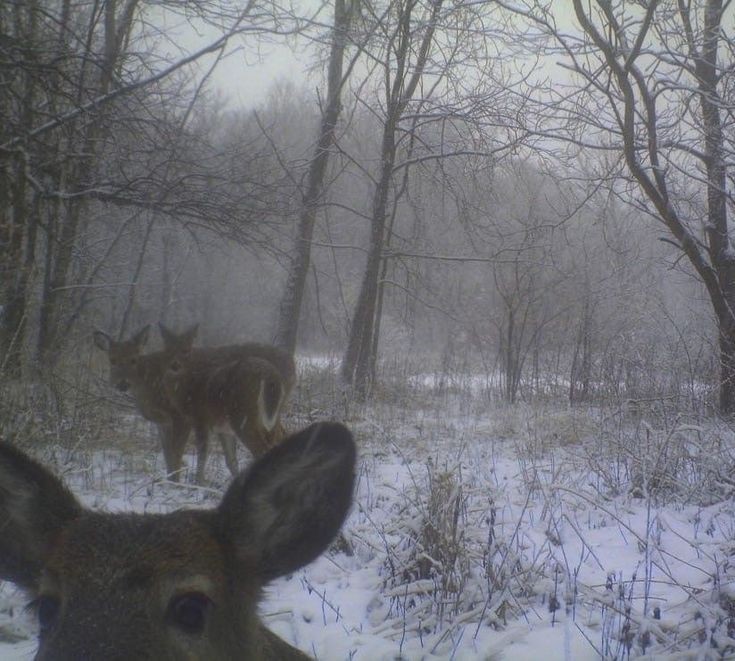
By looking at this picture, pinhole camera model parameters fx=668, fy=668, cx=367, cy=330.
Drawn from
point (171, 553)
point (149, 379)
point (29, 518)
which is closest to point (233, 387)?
point (149, 379)

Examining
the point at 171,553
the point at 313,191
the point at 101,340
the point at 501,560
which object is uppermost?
the point at 313,191

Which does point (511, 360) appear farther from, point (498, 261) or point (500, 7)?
point (500, 7)

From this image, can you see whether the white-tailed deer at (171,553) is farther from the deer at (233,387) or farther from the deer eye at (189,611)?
the deer at (233,387)

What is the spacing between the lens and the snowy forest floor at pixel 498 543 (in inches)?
132

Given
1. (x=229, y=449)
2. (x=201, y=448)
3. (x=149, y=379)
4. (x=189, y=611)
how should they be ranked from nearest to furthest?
(x=189, y=611) → (x=201, y=448) → (x=229, y=449) → (x=149, y=379)

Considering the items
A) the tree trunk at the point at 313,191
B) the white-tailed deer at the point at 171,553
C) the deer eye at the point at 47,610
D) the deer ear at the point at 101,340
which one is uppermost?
the tree trunk at the point at 313,191

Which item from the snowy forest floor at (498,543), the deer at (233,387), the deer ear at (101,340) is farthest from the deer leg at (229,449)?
the deer ear at (101,340)

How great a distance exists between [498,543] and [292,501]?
2215 millimetres

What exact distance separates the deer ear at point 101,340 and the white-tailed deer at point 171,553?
16.2 feet

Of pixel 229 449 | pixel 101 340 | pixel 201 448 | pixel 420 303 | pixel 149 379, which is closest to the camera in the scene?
pixel 201 448

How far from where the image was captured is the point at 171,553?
2.04 meters

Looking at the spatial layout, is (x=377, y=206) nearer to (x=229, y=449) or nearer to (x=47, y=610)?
(x=229, y=449)

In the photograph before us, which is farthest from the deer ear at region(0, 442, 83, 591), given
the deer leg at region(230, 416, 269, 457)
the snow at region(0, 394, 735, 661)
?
the deer leg at region(230, 416, 269, 457)

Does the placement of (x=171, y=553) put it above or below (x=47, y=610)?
above
